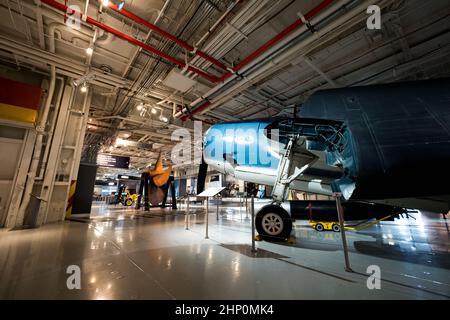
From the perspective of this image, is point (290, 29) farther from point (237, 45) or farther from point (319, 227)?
point (319, 227)

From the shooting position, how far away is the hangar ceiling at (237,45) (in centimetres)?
337

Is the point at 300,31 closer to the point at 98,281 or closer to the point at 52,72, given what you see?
the point at 98,281

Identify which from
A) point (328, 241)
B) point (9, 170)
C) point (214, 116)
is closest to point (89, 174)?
point (9, 170)

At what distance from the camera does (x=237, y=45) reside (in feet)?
14.8

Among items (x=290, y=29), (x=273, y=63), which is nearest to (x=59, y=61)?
(x=273, y=63)

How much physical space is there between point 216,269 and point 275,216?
1695 millimetres

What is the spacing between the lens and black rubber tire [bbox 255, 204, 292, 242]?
10.4ft

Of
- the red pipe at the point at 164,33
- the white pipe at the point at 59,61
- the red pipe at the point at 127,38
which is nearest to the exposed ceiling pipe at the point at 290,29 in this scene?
the red pipe at the point at 164,33

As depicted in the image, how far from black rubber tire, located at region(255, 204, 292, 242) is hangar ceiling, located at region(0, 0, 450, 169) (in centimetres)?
227

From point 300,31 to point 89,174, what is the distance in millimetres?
8708

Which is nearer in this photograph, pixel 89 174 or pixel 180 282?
pixel 180 282

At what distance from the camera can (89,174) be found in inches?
280

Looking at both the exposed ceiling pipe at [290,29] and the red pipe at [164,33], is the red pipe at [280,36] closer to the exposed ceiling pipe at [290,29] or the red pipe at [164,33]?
the exposed ceiling pipe at [290,29]

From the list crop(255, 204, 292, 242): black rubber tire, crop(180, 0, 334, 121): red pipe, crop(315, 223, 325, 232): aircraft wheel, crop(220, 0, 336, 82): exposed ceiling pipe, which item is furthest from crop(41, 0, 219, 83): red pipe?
crop(315, 223, 325, 232): aircraft wheel
